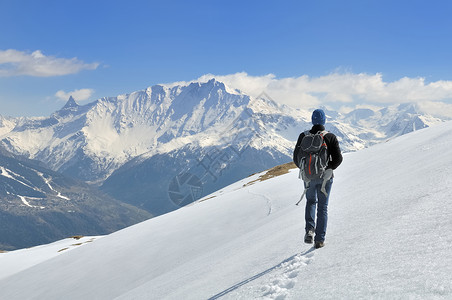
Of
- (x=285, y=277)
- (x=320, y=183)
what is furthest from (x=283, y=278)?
(x=320, y=183)

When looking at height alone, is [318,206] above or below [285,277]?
above

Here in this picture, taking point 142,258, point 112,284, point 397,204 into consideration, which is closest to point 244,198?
point 142,258

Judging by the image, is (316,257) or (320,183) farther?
(320,183)

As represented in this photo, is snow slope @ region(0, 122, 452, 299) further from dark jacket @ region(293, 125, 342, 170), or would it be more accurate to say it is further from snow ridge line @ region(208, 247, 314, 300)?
dark jacket @ region(293, 125, 342, 170)

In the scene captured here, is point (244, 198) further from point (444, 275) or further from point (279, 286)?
point (444, 275)

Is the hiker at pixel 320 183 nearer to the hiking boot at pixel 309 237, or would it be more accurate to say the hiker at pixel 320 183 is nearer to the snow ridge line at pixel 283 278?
the hiking boot at pixel 309 237

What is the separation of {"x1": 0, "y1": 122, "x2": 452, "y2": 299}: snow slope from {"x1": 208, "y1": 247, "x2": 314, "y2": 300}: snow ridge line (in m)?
0.03

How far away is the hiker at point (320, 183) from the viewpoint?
9195mm

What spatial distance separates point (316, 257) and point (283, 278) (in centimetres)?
122

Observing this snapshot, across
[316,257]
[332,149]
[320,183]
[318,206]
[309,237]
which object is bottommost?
[316,257]

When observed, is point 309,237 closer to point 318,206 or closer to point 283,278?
point 318,206

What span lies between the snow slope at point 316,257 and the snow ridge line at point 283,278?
28mm

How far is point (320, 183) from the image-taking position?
9.28 meters

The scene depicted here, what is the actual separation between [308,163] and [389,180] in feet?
25.1
